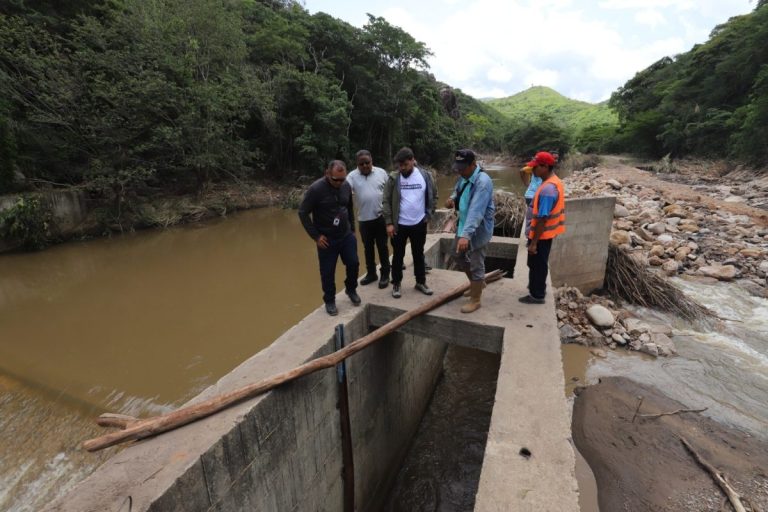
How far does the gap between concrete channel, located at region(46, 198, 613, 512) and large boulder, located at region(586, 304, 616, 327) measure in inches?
130

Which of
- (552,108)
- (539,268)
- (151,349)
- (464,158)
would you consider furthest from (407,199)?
(552,108)

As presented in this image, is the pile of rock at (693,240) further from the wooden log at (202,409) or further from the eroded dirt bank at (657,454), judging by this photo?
the wooden log at (202,409)

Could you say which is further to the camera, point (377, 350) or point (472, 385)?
point (472, 385)

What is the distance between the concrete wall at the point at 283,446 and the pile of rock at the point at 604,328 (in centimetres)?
399

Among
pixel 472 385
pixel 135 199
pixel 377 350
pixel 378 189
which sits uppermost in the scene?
pixel 378 189

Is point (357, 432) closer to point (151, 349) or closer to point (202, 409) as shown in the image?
point (202, 409)

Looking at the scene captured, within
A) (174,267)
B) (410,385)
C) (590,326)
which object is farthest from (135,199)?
(590,326)

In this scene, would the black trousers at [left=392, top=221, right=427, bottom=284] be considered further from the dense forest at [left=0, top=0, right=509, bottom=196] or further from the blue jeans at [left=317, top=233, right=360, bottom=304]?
the dense forest at [left=0, top=0, right=509, bottom=196]

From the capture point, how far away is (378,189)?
4.14 m

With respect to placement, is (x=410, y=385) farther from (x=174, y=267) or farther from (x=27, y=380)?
(x=174, y=267)

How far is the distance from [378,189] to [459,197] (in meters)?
0.89

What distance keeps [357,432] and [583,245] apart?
272 inches

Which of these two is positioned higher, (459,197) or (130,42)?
(130,42)

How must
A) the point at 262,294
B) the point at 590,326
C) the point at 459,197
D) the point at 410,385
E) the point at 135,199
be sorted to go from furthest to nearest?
the point at 135,199 → the point at 262,294 → the point at 590,326 → the point at 410,385 → the point at 459,197
